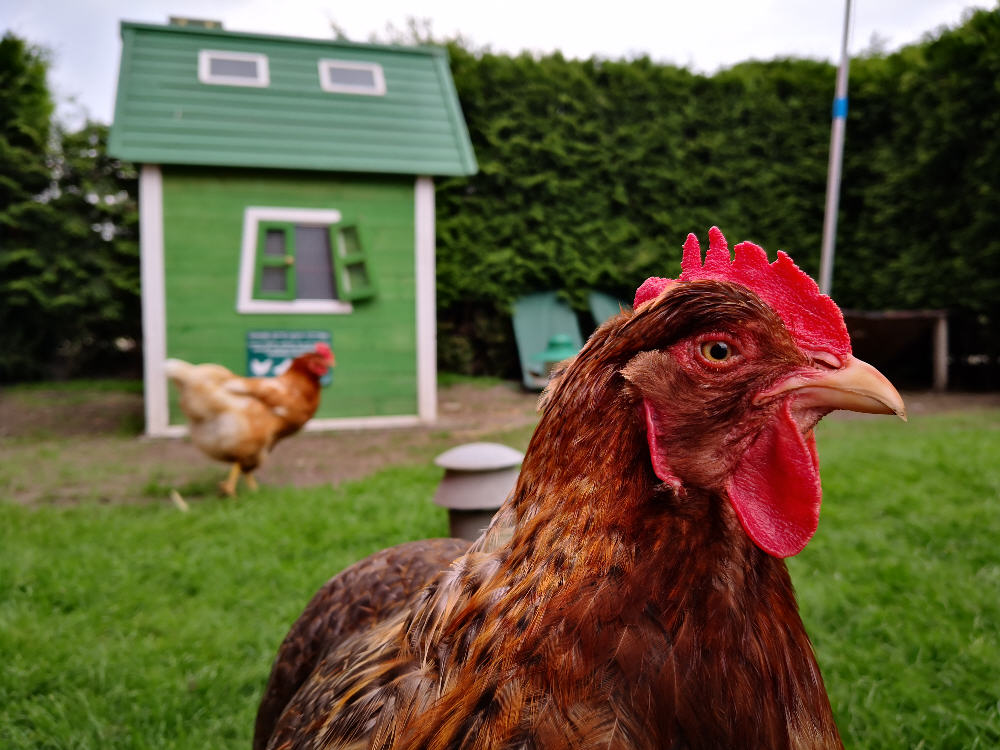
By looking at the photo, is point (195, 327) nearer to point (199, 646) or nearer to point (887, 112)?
point (199, 646)

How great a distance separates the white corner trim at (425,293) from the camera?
738 centimetres

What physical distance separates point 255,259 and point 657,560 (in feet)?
22.2

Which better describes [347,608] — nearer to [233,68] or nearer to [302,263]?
[302,263]

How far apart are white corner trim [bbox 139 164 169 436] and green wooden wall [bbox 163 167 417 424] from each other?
8 cm

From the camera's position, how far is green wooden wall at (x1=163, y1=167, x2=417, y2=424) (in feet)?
21.8

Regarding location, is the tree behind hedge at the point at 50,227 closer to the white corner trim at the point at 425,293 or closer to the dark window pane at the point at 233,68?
the dark window pane at the point at 233,68

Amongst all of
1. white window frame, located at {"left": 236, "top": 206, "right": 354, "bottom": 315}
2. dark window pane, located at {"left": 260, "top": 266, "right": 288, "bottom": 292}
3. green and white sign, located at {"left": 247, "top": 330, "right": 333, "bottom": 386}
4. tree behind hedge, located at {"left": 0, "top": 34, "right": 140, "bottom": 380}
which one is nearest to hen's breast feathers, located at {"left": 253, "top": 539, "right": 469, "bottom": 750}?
green and white sign, located at {"left": 247, "top": 330, "right": 333, "bottom": 386}

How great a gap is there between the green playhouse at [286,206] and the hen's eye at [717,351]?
6.51 m

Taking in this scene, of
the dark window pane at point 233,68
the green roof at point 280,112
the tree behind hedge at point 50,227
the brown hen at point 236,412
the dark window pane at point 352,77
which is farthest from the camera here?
the tree behind hedge at point 50,227

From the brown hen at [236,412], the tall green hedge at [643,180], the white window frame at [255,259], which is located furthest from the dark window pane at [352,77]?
the brown hen at [236,412]

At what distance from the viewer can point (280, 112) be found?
708 centimetres

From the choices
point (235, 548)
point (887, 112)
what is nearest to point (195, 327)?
point (235, 548)

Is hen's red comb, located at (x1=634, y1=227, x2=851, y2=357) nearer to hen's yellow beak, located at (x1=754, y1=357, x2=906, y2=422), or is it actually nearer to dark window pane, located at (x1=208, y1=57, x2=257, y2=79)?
hen's yellow beak, located at (x1=754, y1=357, x2=906, y2=422)

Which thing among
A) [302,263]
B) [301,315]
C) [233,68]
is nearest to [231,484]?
[301,315]
